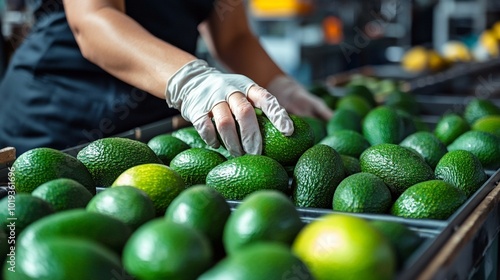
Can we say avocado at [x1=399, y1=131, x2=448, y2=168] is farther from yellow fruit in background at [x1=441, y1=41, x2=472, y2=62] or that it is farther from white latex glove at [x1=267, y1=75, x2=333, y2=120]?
yellow fruit in background at [x1=441, y1=41, x2=472, y2=62]

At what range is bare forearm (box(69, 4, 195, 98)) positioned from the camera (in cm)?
168

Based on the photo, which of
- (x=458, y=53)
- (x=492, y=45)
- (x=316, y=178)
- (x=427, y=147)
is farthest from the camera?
(x=492, y=45)

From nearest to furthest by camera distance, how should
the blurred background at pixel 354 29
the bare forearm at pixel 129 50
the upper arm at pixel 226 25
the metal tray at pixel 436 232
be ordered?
the metal tray at pixel 436 232, the bare forearm at pixel 129 50, the upper arm at pixel 226 25, the blurred background at pixel 354 29

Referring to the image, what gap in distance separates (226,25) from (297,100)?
586 millimetres

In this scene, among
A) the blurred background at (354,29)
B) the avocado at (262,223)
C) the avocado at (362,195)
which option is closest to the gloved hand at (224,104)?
the avocado at (362,195)

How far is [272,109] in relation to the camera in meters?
1.50

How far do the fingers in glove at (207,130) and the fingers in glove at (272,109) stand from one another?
0.42 feet

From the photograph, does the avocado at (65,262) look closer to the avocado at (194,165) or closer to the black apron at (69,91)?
the avocado at (194,165)

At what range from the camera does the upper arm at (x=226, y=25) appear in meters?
2.74

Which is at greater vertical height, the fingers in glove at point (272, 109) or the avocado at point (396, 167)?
the fingers in glove at point (272, 109)

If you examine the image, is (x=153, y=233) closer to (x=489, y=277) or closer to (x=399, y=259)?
(x=399, y=259)

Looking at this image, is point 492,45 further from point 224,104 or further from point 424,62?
point 224,104

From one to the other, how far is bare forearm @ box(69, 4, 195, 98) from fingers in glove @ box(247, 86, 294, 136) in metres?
0.24

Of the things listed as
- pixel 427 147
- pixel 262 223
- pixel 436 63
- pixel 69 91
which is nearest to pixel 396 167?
pixel 427 147
